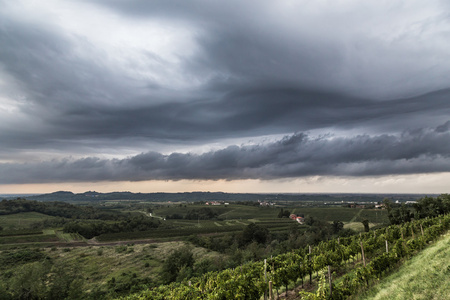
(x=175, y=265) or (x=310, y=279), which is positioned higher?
(x=310, y=279)

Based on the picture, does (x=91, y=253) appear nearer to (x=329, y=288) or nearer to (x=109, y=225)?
(x=109, y=225)

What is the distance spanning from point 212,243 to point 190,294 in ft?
267

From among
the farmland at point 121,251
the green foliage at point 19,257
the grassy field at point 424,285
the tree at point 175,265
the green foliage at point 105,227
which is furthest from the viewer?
the green foliage at point 105,227

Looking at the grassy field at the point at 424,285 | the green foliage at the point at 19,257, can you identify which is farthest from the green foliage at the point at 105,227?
the grassy field at the point at 424,285

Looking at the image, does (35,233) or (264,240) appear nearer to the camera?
(264,240)

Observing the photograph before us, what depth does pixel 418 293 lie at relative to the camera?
40.3 feet

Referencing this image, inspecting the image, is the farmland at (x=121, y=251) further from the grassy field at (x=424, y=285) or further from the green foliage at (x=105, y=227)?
the grassy field at (x=424, y=285)

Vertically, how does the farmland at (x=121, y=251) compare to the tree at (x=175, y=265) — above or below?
below

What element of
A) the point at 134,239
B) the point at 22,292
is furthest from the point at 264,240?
the point at 22,292

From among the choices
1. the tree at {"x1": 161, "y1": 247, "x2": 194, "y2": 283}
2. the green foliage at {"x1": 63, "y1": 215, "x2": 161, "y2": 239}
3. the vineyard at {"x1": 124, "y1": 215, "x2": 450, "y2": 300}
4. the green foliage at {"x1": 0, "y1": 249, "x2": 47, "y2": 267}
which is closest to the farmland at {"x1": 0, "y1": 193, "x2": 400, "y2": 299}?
the green foliage at {"x1": 63, "y1": 215, "x2": 161, "y2": 239}

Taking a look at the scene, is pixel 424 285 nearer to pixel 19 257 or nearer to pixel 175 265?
pixel 175 265

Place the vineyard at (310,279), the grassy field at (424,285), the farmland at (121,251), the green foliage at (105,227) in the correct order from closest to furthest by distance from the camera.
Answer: the grassy field at (424,285) < the vineyard at (310,279) < the farmland at (121,251) < the green foliage at (105,227)

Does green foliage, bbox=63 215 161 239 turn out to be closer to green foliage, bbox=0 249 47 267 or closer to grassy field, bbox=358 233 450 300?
green foliage, bbox=0 249 47 267

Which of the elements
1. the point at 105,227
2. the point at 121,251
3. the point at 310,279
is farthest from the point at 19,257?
the point at 310,279
